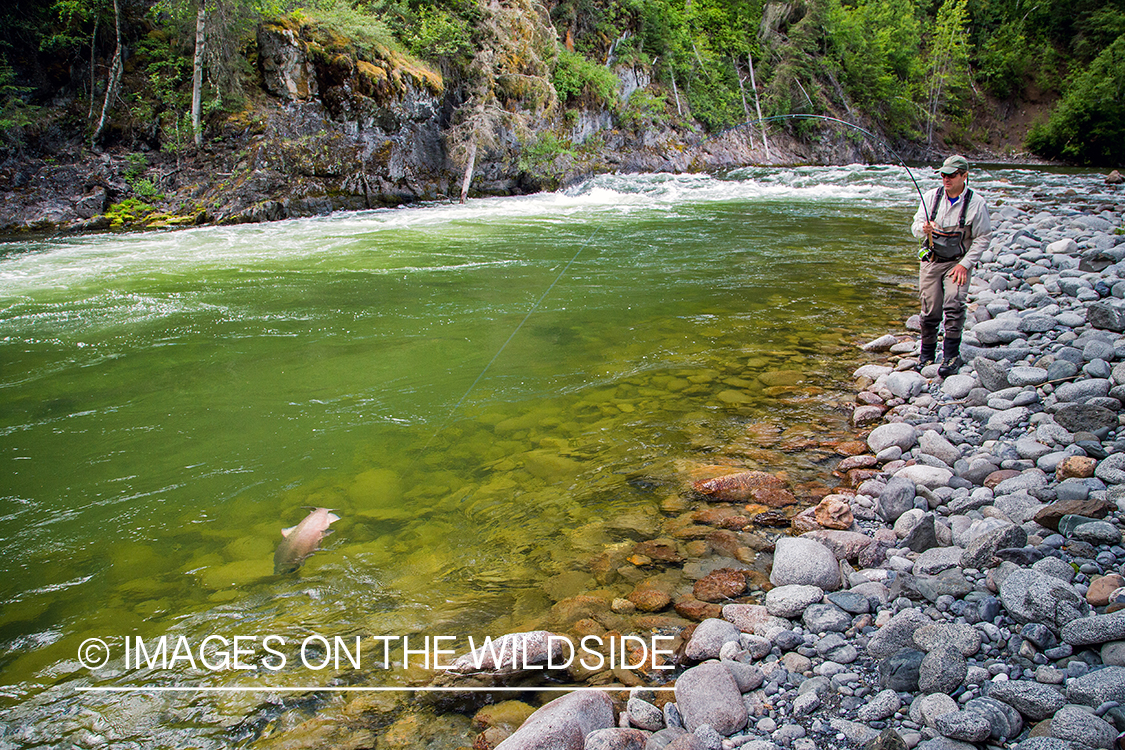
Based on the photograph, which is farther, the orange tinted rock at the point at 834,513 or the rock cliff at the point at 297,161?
the rock cliff at the point at 297,161

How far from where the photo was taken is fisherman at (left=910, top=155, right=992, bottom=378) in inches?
173

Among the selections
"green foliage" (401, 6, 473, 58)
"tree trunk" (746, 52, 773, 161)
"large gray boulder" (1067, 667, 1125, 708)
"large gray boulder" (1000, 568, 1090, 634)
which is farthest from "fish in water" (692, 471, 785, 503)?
"tree trunk" (746, 52, 773, 161)

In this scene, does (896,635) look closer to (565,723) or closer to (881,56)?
(565,723)

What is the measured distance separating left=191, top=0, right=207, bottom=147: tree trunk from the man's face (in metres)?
14.4

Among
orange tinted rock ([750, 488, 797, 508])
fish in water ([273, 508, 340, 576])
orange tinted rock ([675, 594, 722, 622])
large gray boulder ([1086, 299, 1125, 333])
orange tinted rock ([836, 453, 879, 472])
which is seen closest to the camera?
orange tinted rock ([675, 594, 722, 622])

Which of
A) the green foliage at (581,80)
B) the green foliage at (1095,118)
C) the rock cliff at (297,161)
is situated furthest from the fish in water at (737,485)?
the green foliage at (1095,118)

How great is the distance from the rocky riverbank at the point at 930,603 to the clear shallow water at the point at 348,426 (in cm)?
64

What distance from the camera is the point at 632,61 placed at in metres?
25.8

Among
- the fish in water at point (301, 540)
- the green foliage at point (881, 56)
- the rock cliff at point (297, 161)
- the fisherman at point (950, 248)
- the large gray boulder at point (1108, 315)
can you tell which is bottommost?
the fish in water at point (301, 540)

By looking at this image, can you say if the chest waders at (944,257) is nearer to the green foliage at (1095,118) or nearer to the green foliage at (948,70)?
the green foliage at (1095,118)

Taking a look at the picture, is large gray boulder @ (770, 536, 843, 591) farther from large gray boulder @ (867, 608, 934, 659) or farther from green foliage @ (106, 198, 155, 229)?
green foliage @ (106, 198, 155, 229)

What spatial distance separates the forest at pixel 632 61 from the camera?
13.0m

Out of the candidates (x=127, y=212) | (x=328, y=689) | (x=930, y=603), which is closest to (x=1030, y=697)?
(x=930, y=603)

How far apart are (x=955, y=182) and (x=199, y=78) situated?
14.7 metres
